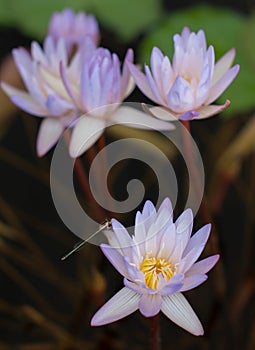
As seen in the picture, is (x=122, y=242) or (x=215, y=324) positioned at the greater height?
(x=122, y=242)

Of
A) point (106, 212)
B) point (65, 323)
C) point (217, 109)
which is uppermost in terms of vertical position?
point (217, 109)

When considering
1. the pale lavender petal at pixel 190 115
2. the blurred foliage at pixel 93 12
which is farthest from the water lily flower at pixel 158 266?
the blurred foliage at pixel 93 12

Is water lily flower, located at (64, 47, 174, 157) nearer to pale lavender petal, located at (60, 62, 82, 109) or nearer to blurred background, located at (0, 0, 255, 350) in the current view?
pale lavender petal, located at (60, 62, 82, 109)

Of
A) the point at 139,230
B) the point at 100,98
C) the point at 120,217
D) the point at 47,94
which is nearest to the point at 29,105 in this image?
the point at 47,94

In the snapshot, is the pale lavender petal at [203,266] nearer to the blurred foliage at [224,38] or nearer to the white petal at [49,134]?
the white petal at [49,134]

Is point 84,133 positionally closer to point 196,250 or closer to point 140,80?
point 140,80

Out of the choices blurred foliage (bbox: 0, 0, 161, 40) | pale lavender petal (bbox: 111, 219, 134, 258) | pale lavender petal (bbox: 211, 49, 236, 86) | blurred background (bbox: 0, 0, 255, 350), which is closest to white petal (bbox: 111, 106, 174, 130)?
pale lavender petal (bbox: 211, 49, 236, 86)

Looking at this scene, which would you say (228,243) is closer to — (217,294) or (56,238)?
(217,294)

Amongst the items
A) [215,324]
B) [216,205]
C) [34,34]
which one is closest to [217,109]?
[216,205]
